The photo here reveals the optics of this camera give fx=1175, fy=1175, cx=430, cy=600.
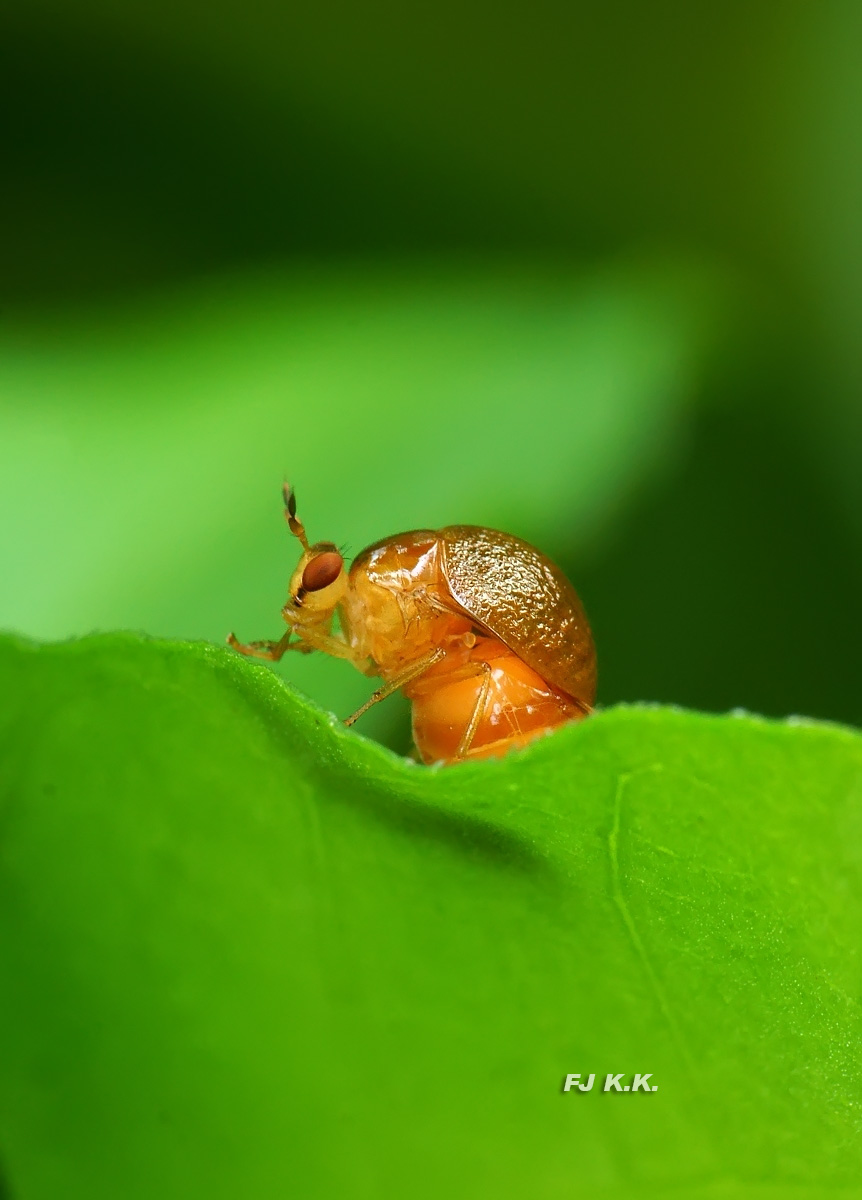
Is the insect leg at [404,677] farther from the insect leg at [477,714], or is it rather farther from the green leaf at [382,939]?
the green leaf at [382,939]

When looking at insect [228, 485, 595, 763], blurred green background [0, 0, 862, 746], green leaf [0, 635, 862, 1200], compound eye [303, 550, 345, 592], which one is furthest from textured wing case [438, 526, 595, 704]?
green leaf [0, 635, 862, 1200]

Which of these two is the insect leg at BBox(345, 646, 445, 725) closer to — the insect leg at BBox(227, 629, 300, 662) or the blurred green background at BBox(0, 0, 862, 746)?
the insect leg at BBox(227, 629, 300, 662)

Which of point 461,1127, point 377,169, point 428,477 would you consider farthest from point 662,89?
point 461,1127

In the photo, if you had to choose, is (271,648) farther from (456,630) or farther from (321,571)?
(456,630)

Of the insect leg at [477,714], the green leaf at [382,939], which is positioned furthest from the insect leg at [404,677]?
the green leaf at [382,939]

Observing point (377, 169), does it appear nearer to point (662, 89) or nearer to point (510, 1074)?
point (662, 89)

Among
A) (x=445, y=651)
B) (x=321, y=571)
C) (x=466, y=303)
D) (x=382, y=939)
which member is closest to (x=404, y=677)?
(x=445, y=651)

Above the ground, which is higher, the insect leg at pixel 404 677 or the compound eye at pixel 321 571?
the compound eye at pixel 321 571
